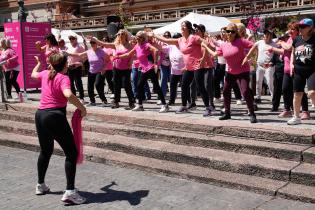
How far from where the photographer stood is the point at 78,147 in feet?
18.0

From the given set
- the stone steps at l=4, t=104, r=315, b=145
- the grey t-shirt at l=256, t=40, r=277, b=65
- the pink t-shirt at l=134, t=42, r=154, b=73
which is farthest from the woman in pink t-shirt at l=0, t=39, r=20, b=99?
the grey t-shirt at l=256, t=40, r=277, b=65

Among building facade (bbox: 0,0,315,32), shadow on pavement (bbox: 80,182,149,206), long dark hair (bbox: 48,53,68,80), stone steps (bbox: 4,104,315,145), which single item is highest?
building facade (bbox: 0,0,315,32)

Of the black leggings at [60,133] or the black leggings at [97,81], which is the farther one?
the black leggings at [97,81]

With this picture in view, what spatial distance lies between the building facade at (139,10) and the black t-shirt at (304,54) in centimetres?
1510

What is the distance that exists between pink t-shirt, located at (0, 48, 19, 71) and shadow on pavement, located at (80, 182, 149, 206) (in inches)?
289

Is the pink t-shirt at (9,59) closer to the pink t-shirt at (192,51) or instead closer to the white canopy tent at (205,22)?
the white canopy tent at (205,22)

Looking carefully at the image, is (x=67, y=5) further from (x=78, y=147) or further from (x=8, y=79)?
(x=78, y=147)

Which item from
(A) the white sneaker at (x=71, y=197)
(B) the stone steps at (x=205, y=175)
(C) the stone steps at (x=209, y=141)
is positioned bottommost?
(A) the white sneaker at (x=71, y=197)

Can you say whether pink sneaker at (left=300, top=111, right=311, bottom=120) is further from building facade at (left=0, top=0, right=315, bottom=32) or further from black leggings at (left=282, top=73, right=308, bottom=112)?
building facade at (left=0, top=0, right=315, bottom=32)

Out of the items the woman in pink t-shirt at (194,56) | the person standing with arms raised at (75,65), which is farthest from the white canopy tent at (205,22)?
the woman in pink t-shirt at (194,56)

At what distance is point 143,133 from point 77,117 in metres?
2.17

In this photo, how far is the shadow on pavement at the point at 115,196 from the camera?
527 centimetres

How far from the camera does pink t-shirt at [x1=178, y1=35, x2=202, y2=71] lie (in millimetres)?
8055

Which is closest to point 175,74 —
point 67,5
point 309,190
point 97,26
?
point 309,190
